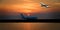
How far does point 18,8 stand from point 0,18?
177mm

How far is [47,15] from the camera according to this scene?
1.41m

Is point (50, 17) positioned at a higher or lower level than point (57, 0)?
lower

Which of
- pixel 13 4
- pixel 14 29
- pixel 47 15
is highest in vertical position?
pixel 13 4

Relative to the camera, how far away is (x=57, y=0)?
1458mm

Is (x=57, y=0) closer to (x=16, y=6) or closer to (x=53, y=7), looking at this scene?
(x=53, y=7)

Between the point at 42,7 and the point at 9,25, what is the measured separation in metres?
0.32

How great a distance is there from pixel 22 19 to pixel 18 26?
0.22 ft

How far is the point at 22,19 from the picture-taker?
140 centimetres

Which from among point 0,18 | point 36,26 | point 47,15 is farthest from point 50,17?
point 0,18

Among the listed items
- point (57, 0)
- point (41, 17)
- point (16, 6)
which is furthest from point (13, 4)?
point (57, 0)

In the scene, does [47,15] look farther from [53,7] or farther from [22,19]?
[22,19]

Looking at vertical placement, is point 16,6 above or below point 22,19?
above

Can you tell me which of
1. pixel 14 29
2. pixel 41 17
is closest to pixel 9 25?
pixel 14 29

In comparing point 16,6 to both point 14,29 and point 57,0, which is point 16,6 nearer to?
point 14,29
